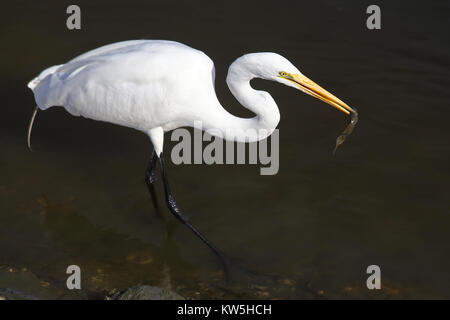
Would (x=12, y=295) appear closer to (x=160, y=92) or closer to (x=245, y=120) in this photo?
(x=160, y=92)

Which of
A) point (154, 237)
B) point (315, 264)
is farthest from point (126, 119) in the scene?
point (315, 264)

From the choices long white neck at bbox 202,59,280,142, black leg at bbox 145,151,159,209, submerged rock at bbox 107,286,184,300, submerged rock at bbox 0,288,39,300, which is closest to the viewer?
submerged rock at bbox 107,286,184,300

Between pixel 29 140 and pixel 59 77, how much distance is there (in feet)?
3.39

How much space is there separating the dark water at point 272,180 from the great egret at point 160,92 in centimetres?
41

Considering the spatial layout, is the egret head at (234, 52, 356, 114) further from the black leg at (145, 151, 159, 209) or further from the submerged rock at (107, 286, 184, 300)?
the submerged rock at (107, 286, 184, 300)

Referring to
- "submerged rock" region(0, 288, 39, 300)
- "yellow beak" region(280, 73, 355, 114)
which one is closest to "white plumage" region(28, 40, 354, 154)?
"yellow beak" region(280, 73, 355, 114)

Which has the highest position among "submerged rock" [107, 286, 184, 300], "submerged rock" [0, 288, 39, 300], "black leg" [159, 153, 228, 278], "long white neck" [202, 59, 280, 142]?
"long white neck" [202, 59, 280, 142]

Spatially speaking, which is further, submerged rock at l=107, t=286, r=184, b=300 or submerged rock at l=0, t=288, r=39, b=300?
Answer: submerged rock at l=0, t=288, r=39, b=300

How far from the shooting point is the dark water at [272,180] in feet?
14.8

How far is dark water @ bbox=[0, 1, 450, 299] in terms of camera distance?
450 centimetres

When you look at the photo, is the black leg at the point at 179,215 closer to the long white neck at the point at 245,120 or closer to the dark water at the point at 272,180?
the dark water at the point at 272,180

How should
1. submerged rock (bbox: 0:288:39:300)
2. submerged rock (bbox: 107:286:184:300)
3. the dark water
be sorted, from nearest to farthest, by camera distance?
submerged rock (bbox: 107:286:184:300)
submerged rock (bbox: 0:288:39:300)
the dark water

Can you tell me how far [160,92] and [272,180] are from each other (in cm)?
134

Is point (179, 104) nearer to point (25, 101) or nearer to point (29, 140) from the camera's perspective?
point (29, 140)
